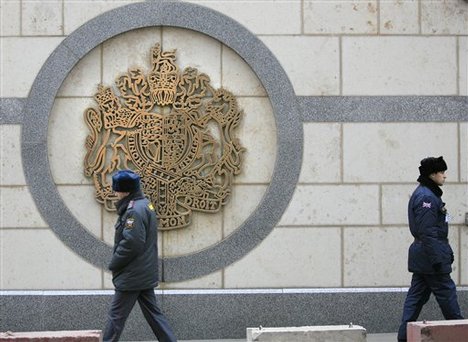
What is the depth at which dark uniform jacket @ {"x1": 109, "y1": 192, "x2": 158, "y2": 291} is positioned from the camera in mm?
9125

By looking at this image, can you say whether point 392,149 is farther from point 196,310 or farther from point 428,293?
point 196,310

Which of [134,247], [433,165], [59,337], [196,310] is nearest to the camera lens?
[59,337]

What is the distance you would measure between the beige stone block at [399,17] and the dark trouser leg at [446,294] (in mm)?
2935

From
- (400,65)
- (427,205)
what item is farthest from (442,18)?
(427,205)

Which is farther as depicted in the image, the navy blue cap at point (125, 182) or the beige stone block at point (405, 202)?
the beige stone block at point (405, 202)

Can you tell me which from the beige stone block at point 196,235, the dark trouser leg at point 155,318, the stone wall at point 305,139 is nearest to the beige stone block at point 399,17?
the stone wall at point 305,139

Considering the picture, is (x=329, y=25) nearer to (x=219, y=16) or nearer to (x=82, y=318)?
(x=219, y=16)

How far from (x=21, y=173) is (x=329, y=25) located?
376cm

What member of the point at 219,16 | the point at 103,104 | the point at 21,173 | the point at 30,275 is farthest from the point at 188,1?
the point at 30,275

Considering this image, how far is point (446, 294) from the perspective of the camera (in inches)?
381

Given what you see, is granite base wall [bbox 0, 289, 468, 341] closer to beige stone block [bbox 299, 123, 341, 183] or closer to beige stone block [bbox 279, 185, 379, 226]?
beige stone block [bbox 279, 185, 379, 226]

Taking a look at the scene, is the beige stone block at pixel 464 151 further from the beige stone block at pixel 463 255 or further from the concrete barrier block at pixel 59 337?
the concrete barrier block at pixel 59 337

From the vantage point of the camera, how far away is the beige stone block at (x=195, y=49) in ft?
36.5

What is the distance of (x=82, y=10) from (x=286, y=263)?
3.57 meters
